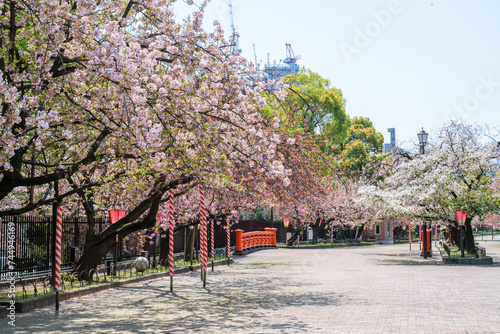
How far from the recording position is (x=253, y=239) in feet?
131

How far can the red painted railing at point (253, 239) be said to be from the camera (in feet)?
116

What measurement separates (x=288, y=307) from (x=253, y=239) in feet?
91.1

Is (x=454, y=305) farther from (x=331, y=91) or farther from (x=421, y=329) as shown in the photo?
(x=331, y=91)

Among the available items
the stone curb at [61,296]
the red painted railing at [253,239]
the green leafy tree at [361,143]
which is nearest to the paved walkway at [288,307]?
the stone curb at [61,296]

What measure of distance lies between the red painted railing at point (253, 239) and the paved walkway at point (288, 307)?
15.8m

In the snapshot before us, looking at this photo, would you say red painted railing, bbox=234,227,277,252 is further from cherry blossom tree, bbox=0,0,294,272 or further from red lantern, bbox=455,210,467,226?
cherry blossom tree, bbox=0,0,294,272

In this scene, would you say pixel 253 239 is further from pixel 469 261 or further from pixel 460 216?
pixel 469 261

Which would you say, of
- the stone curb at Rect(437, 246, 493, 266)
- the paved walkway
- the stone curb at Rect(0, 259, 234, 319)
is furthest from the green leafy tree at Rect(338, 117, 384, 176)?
the stone curb at Rect(0, 259, 234, 319)

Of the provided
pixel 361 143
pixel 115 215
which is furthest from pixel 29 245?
pixel 361 143

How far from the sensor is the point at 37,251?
17.2 meters

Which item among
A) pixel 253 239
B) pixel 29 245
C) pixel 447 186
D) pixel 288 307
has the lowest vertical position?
pixel 288 307

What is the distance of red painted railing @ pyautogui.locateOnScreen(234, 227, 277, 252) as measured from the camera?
35.2 meters

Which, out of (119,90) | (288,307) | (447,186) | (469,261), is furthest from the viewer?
(447,186)

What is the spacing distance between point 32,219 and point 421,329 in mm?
11240
